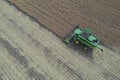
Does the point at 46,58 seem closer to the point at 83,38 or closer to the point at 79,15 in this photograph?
the point at 83,38

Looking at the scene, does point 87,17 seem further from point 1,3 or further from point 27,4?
point 1,3

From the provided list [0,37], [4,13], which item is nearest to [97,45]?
[0,37]

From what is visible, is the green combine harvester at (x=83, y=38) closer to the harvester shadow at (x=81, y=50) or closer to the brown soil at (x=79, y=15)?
the harvester shadow at (x=81, y=50)

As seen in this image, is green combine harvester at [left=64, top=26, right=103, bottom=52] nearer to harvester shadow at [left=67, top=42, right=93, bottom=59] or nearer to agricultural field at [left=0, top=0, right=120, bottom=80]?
harvester shadow at [left=67, top=42, right=93, bottom=59]

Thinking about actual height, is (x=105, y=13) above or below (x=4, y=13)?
above

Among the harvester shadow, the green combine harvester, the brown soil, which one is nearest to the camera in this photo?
the green combine harvester

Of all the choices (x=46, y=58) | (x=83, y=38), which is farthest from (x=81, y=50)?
(x=46, y=58)

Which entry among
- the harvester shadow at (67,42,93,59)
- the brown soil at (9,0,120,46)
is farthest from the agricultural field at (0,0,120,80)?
the brown soil at (9,0,120,46)
